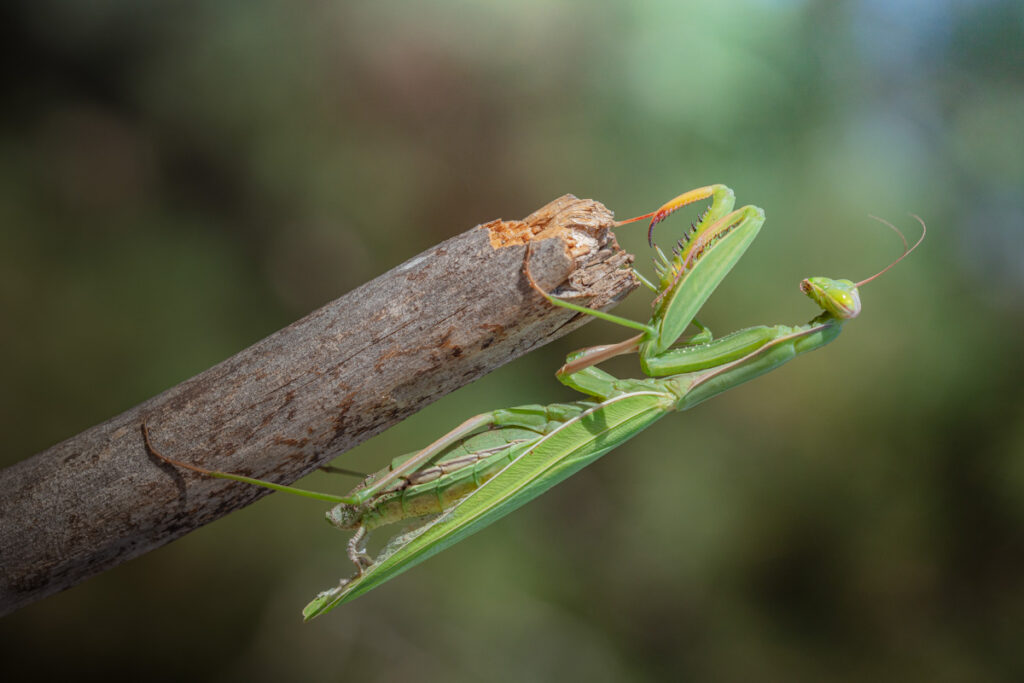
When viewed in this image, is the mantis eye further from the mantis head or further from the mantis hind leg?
the mantis hind leg

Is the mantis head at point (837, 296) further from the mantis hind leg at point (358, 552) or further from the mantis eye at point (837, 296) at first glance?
the mantis hind leg at point (358, 552)

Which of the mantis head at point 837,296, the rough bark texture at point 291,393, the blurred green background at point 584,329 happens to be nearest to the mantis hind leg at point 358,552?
the rough bark texture at point 291,393

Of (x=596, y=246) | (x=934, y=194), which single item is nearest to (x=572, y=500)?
(x=596, y=246)

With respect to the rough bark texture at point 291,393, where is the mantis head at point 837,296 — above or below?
below

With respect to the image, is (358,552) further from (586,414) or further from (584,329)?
(584,329)

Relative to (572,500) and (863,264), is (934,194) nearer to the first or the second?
(863,264)

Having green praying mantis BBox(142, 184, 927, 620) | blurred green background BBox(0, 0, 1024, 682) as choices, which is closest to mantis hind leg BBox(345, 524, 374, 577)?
green praying mantis BBox(142, 184, 927, 620)
